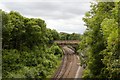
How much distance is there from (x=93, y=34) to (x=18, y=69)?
1080cm

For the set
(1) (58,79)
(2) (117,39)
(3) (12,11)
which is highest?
(3) (12,11)

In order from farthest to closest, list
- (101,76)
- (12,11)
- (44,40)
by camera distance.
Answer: (44,40) < (12,11) < (101,76)

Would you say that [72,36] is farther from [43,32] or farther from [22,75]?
[22,75]

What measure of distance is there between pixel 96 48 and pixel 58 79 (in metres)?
19.4

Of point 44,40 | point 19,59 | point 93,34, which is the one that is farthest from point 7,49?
point 93,34

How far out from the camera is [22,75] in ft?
117

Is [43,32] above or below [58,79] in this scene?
above

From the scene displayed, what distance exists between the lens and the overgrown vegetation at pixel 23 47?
3438 centimetres

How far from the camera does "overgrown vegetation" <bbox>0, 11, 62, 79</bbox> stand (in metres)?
34.4

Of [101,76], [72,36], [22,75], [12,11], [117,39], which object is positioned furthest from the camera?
[72,36]

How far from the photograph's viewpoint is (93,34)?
94.9ft

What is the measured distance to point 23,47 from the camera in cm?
4103

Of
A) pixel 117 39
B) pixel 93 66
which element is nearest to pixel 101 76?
pixel 93 66

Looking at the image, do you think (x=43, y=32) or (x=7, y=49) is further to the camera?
(x=43, y=32)
